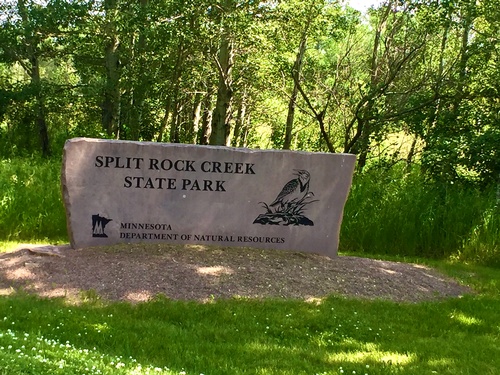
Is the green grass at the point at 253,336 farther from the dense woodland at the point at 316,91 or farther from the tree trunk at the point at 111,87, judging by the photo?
the tree trunk at the point at 111,87

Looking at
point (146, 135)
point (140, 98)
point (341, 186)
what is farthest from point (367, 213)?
point (146, 135)

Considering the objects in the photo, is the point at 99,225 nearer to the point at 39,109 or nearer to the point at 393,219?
the point at 393,219

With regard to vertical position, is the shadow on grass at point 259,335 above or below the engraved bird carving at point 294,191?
below

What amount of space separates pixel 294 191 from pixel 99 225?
2.67 metres

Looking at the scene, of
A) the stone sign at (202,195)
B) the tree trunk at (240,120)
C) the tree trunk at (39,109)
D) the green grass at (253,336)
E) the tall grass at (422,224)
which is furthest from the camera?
the tree trunk at (240,120)

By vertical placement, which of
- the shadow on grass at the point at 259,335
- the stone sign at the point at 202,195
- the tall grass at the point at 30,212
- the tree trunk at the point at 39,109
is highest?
the tree trunk at the point at 39,109

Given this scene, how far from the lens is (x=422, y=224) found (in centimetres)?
938

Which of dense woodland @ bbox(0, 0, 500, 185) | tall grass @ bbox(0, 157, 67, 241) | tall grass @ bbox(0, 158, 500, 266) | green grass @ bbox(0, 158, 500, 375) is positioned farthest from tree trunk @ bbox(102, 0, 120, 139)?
green grass @ bbox(0, 158, 500, 375)

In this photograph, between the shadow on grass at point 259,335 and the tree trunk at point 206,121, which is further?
the tree trunk at point 206,121

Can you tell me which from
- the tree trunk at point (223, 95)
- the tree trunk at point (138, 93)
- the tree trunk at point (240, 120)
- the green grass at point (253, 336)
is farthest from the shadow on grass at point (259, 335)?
the tree trunk at point (240, 120)

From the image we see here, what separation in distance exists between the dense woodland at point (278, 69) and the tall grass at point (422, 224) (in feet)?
4.18

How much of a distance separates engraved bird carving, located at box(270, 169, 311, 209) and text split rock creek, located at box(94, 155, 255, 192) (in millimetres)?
525

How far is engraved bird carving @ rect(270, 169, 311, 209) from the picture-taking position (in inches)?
297

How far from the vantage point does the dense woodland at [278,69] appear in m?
11.1
